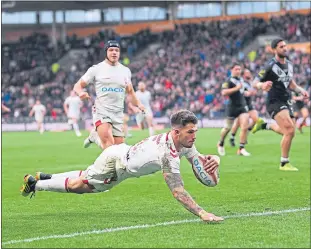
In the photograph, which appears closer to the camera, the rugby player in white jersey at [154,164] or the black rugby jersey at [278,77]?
the rugby player in white jersey at [154,164]

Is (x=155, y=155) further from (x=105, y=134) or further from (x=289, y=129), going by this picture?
(x=289, y=129)

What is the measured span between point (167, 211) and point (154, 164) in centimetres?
139

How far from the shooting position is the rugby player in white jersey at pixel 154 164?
8906 millimetres

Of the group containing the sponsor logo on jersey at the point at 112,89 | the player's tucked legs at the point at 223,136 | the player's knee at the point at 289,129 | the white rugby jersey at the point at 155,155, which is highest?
the sponsor logo on jersey at the point at 112,89

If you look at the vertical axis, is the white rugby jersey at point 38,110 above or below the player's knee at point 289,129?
below

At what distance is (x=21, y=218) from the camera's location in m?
9.98

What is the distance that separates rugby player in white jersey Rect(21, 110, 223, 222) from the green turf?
0.35 m

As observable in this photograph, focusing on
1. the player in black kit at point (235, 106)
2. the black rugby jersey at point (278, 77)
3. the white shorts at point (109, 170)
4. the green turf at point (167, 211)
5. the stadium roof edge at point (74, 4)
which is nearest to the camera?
the green turf at point (167, 211)

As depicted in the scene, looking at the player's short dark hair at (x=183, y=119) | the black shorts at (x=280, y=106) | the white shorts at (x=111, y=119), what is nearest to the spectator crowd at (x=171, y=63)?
the black shorts at (x=280, y=106)

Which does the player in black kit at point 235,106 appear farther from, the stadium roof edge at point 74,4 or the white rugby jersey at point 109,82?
the stadium roof edge at point 74,4

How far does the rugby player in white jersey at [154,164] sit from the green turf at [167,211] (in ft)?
1.15

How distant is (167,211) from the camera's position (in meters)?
10.4

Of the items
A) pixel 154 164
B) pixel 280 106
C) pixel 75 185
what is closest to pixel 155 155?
pixel 154 164

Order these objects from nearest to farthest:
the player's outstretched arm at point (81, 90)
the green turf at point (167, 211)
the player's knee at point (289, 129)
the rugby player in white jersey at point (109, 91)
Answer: the green turf at point (167, 211)
the player's outstretched arm at point (81, 90)
the rugby player in white jersey at point (109, 91)
the player's knee at point (289, 129)
